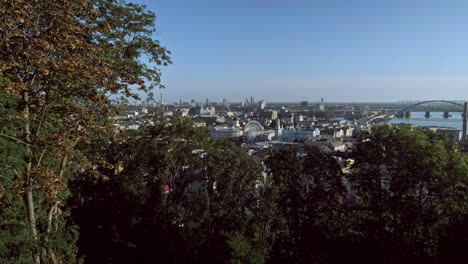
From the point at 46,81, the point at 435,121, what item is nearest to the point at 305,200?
the point at 46,81

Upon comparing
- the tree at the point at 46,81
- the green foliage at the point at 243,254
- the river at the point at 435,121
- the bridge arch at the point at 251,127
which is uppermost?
the tree at the point at 46,81

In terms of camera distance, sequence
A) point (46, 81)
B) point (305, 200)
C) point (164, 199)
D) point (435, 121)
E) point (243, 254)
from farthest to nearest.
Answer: point (435, 121), point (164, 199), point (305, 200), point (243, 254), point (46, 81)

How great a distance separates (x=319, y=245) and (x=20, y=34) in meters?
5.97

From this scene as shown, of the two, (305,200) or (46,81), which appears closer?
(46,81)

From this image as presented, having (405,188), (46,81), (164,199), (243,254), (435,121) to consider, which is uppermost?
(46,81)

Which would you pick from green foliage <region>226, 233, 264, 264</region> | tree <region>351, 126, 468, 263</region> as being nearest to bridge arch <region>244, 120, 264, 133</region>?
tree <region>351, 126, 468, 263</region>

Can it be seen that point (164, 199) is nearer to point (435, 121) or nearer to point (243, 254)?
point (243, 254)

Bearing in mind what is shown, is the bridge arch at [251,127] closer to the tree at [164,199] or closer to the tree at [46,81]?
the tree at [164,199]

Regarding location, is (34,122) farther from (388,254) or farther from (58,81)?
(388,254)

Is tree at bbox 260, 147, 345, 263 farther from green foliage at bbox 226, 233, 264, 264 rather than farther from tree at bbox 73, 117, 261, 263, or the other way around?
→ green foliage at bbox 226, 233, 264, 264

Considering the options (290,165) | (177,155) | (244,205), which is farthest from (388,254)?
(177,155)

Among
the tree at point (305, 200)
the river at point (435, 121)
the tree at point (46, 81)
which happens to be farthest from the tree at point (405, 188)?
the river at point (435, 121)

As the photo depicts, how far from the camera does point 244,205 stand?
8211 mm

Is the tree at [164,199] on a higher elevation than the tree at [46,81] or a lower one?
lower
